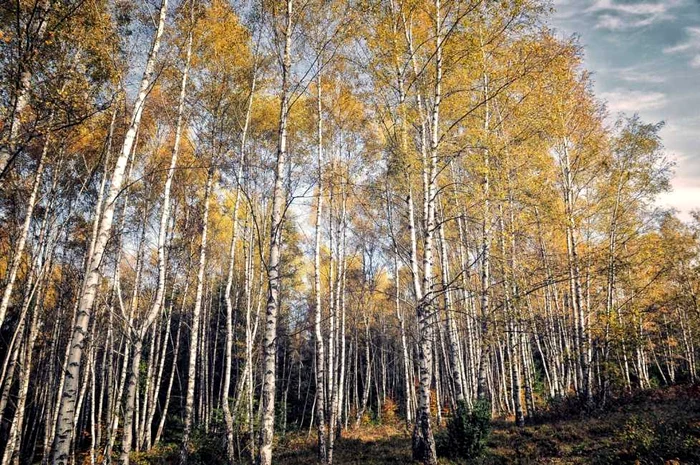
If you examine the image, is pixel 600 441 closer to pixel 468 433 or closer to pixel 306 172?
pixel 468 433

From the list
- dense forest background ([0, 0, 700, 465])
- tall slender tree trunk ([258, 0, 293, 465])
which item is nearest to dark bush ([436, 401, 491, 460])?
dense forest background ([0, 0, 700, 465])

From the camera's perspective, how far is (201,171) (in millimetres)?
12734

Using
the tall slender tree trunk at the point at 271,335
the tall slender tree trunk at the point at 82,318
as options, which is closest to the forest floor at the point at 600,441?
the tall slender tree trunk at the point at 271,335

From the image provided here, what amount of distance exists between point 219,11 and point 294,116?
3.66 metres

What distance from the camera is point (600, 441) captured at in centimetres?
763

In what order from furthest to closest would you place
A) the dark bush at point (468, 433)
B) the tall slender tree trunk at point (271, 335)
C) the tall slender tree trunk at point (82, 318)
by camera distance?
the dark bush at point (468, 433), the tall slender tree trunk at point (271, 335), the tall slender tree trunk at point (82, 318)

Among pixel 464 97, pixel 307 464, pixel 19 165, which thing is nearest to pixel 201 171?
pixel 19 165

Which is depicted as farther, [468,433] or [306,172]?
[306,172]

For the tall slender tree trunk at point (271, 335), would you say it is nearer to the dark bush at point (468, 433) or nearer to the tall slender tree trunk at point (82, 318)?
the tall slender tree trunk at point (82, 318)

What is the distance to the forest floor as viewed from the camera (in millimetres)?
6314

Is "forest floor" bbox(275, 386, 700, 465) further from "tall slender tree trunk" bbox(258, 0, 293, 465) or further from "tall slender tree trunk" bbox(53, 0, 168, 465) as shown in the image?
"tall slender tree trunk" bbox(53, 0, 168, 465)

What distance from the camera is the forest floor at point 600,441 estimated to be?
20.7 feet

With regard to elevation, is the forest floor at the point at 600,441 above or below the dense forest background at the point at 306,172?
below

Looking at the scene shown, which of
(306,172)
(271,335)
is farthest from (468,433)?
(306,172)
